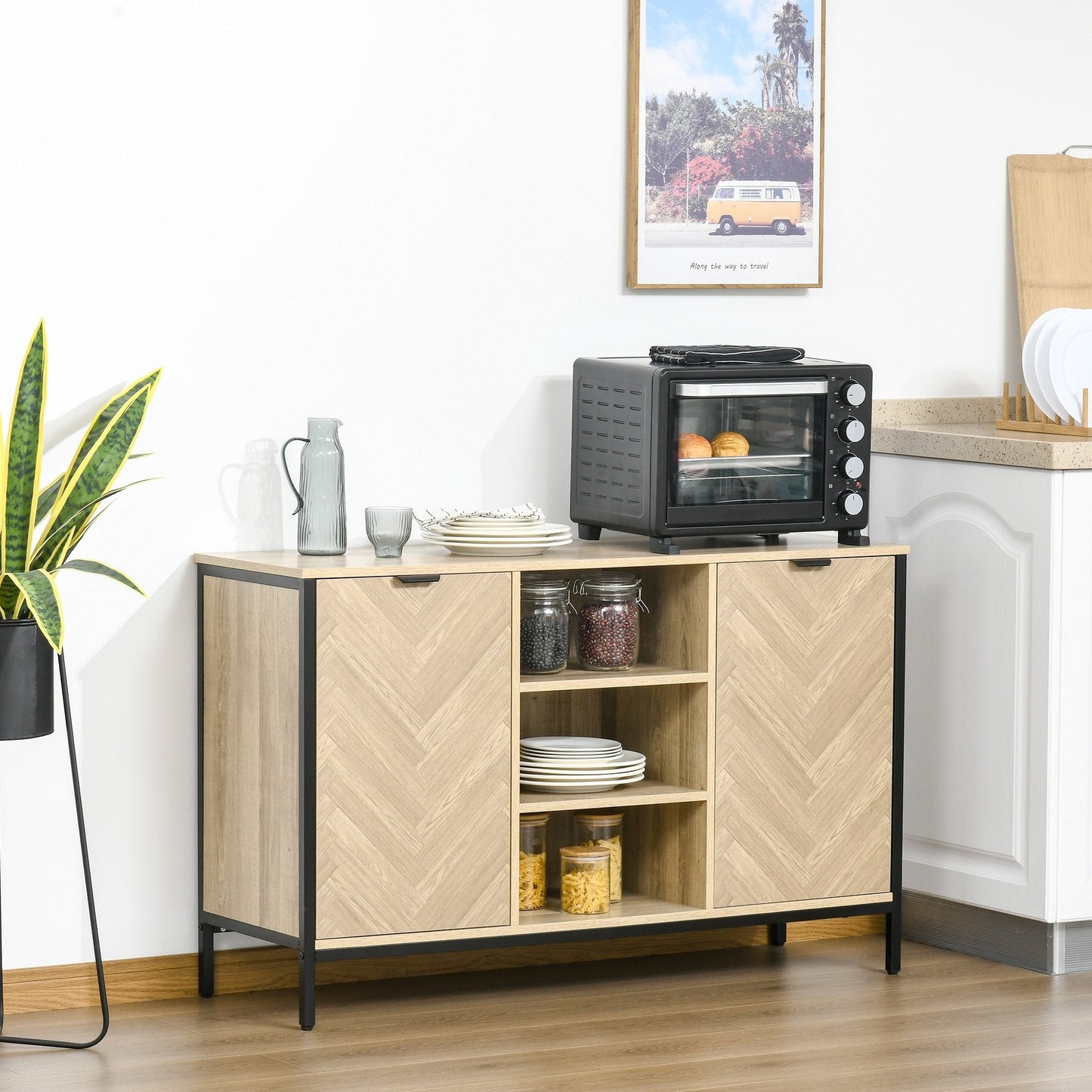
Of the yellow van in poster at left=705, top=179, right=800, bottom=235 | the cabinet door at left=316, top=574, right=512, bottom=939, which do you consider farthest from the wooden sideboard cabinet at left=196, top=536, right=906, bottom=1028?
the yellow van in poster at left=705, top=179, right=800, bottom=235

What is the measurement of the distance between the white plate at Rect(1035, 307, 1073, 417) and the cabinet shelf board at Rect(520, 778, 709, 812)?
115 cm

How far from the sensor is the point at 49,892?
3.64 meters

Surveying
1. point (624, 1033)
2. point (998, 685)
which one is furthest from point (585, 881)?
point (998, 685)

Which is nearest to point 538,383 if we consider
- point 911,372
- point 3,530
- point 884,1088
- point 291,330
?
point 291,330

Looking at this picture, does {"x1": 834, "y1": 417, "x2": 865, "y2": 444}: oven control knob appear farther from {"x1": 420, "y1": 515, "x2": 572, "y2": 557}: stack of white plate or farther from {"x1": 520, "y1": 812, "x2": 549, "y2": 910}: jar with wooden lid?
{"x1": 520, "y1": 812, "x2": 549, "y2": 910}: jar with wooden lid

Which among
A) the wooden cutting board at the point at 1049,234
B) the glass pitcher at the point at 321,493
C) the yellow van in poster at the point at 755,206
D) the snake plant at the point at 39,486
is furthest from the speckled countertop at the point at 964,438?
the snake plant at the point at 39,486

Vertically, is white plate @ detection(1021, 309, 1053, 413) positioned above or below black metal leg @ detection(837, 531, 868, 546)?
above

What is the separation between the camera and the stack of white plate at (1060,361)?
4.09 metres

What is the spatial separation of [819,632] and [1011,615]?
417mm

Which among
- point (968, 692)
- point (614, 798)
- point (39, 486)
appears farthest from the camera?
point (968, 692)

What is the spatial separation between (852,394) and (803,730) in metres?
0.68

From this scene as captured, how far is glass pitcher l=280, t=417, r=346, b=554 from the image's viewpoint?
3.62 meters

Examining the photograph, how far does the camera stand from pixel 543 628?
12.1 ft

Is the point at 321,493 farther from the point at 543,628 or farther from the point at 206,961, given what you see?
the point at 206,961
